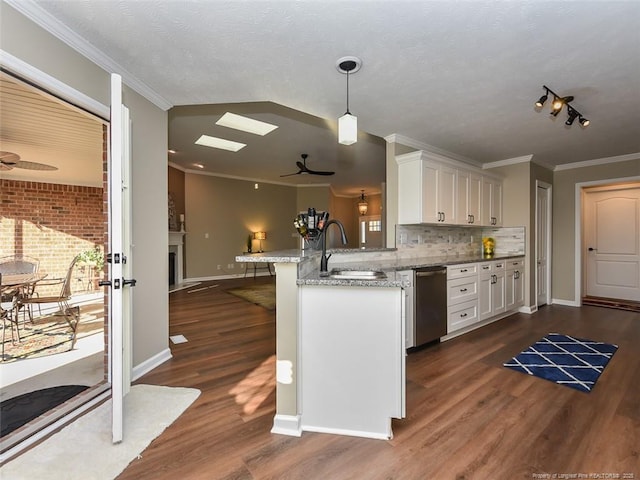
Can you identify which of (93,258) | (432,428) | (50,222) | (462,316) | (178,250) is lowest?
(432,428)

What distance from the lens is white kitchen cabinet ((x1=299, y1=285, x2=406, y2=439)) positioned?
1.77m

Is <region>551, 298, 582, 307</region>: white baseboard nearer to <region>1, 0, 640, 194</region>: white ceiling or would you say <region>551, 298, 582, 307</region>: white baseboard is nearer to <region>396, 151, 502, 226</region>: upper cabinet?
<region>396, 151, 502, 226</region>: upper cabinet

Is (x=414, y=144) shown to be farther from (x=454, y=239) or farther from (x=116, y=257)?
(x=116, y=257)

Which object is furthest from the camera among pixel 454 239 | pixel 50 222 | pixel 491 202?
pixel 50 222

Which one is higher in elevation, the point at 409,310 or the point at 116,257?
the point at 116,257

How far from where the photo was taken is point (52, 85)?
1775 mm

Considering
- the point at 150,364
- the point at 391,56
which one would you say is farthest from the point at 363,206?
the point at 150,364

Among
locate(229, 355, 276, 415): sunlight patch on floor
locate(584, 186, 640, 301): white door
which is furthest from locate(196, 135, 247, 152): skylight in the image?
locate(584, 186, 640, 301): white door

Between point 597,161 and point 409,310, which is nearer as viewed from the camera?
point 409,310

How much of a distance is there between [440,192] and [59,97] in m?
3.70

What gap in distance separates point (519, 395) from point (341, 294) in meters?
1.60

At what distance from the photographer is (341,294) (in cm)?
182

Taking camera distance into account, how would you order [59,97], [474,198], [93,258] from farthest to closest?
1. [93,258]
2. [474,198]
3. [59,97]

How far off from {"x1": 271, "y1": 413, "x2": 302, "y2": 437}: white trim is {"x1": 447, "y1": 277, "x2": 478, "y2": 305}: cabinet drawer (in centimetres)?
224
